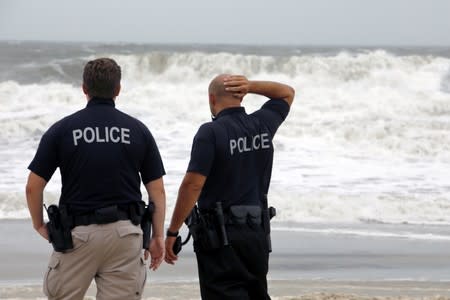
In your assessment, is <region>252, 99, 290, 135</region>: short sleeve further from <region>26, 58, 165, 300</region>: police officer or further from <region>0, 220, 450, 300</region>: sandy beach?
<region>0, 220, 450, 300</region>: sandy beach

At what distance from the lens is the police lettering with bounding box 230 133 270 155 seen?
4.18 meters

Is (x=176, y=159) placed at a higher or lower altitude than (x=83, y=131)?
lower

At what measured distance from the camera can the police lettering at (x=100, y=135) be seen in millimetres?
3826

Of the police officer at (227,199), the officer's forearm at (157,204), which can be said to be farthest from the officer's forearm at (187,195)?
the officer's forearm at (157,204)

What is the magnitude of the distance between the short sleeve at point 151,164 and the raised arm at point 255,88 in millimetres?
448

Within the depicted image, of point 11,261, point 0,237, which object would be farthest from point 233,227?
point 0,237

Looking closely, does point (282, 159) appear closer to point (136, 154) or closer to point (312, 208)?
point (312, 208)

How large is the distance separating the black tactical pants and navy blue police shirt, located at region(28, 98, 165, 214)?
0.53 metres

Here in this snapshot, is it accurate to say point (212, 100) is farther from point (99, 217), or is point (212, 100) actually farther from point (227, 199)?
point (99, 217)

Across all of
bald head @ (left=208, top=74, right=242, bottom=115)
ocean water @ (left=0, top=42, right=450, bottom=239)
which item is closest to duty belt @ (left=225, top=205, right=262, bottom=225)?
bald head @ (left=208, top=74, right=242, bottom=115)

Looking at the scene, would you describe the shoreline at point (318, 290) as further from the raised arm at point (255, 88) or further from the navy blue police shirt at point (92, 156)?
the navy blue police shirt at point (92, 156)

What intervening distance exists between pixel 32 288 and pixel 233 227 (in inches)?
137

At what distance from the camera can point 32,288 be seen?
7.27 m

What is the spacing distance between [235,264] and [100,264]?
2.09 ft
